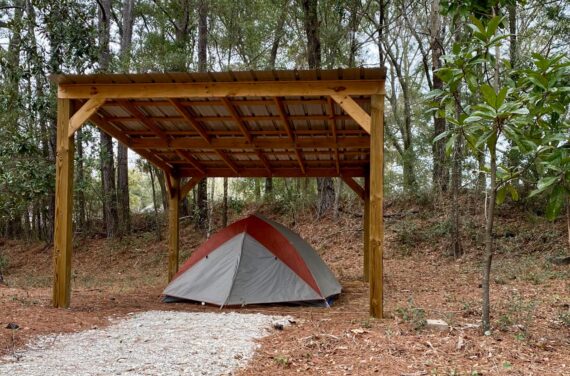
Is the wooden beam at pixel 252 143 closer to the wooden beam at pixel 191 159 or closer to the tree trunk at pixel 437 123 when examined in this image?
the wooden beam at pixel 191 159

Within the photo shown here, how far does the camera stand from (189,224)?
18203 mm

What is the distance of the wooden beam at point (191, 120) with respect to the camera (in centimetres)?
685

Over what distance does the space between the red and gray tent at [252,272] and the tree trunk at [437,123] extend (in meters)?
5.17

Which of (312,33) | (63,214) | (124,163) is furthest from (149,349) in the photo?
(124,163)

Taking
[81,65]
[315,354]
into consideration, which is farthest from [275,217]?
[315,354]

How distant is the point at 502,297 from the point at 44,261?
14703mm

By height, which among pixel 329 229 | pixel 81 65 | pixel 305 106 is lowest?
pixel 329 229

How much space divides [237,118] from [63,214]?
2.77 meters

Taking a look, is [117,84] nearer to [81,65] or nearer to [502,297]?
[81,65]

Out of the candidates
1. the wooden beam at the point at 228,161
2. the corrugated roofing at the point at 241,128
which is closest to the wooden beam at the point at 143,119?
the corrugated roofing at the point at 241,128

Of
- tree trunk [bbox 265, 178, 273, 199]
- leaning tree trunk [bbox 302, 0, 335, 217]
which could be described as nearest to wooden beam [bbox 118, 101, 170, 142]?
leaning tree trunk [bbox 302, 0, 335, 217]

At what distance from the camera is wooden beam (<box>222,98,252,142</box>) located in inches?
266

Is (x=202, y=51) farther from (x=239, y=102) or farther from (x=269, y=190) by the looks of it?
(x=239, y=102)

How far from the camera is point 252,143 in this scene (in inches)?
328
